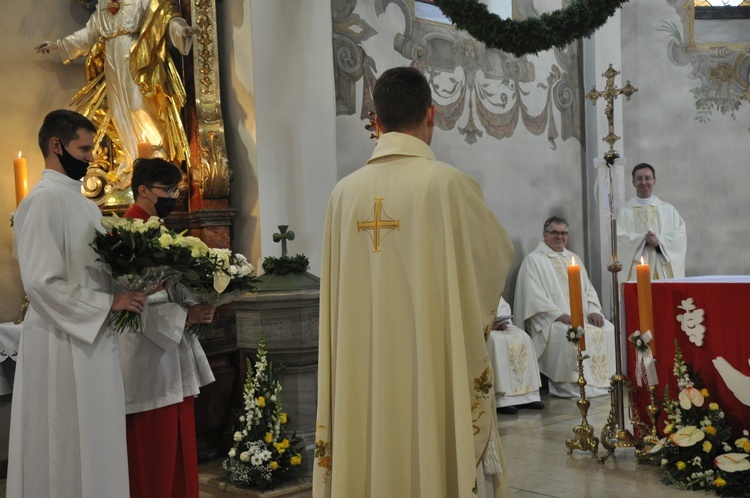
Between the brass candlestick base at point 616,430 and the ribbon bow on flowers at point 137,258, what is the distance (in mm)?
3018

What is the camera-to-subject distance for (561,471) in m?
4.86

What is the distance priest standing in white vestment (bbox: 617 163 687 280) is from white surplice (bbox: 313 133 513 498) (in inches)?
217

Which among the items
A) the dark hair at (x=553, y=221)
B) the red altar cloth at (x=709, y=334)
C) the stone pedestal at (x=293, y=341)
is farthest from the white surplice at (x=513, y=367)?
the stone pedestal at (x=293, y=341)

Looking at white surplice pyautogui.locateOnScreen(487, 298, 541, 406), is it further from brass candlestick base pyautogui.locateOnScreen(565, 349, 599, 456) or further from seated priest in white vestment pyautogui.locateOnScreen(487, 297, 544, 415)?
brass candlestick base pyautogui.locateOnScreen(565, 349, 599, 456)

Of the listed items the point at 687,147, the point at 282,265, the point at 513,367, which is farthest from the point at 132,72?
the point at 687,147

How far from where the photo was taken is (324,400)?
3.02 meters

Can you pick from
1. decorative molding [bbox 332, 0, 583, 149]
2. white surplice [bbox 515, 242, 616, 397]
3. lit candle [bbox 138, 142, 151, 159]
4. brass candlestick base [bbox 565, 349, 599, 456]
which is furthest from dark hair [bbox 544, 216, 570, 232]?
lit candle [bbox 138, 142, 151, 159]

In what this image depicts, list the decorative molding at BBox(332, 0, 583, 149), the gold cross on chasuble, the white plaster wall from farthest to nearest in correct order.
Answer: the decorative molding at BBox(332, 0, 583, 149)
the white plaster wall
the gold cross on chasuble

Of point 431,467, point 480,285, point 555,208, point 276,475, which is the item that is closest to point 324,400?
point 431,467

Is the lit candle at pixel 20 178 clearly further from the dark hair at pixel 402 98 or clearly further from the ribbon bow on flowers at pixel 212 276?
the dark hair at pixel 402 98

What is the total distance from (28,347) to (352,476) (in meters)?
1.29

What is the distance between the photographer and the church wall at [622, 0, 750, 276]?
31.2 ft

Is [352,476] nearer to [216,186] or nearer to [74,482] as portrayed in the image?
[74,482]

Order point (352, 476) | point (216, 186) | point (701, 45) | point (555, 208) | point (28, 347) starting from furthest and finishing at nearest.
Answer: point (701, 45)
point (555, 208)
point (216, 186)
point (28, 347)
point (352, 476)
